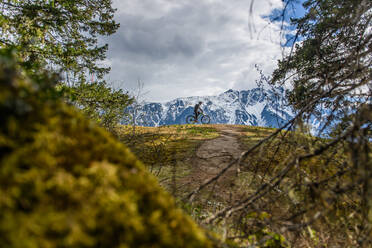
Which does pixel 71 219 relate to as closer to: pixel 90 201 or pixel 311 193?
pixel 90 201

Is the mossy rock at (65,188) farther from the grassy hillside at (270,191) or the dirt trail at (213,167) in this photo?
the dirt trail at (213,167)

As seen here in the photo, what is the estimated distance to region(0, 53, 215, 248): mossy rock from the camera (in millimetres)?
558

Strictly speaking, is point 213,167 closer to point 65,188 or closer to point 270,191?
point 270,191

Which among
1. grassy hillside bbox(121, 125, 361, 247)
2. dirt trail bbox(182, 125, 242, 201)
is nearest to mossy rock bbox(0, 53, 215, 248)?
grassy hillside bbox(121, 125, 361, 247)

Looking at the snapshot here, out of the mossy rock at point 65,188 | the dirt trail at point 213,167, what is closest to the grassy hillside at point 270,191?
the dirt trail at point 213,167

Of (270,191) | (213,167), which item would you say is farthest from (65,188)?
(213,167)

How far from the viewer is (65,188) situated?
645mm

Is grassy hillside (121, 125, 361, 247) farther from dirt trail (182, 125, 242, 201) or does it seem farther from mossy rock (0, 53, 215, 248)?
mossy rock (0, 53, 215, 248)

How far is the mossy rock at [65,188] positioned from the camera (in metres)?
0.56

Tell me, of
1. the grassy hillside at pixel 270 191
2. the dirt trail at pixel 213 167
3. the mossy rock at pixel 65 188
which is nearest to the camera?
the mossy rock at pixel 65 188

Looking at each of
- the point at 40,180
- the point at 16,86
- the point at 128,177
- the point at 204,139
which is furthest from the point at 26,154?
the point at 204,139

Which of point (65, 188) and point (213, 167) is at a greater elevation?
point (65, 188)

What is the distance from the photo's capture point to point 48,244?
534mm

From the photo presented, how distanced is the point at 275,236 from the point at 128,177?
5.18 feet
